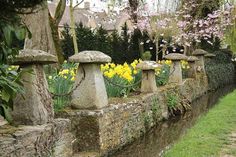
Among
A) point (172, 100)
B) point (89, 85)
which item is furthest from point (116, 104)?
point (172, 100)

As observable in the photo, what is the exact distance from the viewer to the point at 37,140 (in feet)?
16.3

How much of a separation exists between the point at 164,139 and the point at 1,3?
5985 mm

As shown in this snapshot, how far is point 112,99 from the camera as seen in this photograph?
309 inches

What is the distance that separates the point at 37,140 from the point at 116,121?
2.47 meters

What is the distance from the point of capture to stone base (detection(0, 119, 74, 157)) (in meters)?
4.49

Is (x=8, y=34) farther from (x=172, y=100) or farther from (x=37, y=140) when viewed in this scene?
(x=172, y=100)

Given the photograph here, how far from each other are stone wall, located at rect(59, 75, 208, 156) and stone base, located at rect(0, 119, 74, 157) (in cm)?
50

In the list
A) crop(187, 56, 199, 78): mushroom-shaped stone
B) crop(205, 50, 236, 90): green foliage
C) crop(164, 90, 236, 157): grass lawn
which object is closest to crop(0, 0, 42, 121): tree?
crop(164, 90, 236, 157): grass lawn

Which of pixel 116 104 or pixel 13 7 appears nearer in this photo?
pixel 13 7

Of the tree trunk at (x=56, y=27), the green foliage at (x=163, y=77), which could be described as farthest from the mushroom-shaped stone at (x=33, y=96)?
the tree trunk at (x=56, y=27)

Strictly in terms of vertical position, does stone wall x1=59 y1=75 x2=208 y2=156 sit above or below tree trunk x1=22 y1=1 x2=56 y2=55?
below

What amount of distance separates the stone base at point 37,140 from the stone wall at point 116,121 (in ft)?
1.64

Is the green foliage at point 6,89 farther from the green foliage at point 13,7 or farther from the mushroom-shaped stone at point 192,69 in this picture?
the mushroom-shaped stone at point 192,69

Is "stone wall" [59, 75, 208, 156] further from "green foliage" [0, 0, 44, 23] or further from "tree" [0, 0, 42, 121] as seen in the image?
"green foliage" [0, 0, 44, 23]
